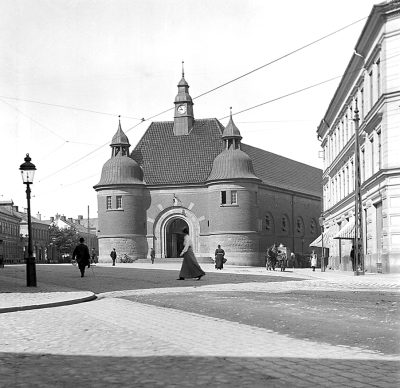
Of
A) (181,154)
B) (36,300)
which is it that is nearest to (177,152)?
(181,154)

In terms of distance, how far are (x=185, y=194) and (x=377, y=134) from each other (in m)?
38.8

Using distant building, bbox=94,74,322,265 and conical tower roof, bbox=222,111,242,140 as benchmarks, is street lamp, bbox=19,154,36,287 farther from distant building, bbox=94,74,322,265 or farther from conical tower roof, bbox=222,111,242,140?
conical tower roof, bbox=222,111,242,140

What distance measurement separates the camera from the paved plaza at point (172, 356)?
19.9 feet

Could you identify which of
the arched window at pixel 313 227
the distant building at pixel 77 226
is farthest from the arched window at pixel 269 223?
the distant building at pixel 77 226

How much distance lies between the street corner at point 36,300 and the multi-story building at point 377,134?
18.6m

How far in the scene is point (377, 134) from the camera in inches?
1288

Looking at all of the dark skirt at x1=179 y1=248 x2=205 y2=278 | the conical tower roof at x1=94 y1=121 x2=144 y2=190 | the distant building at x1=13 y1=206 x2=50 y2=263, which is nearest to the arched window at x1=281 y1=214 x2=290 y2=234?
the conical tower roof at x1=94 y1=121 x2=144 y2=190

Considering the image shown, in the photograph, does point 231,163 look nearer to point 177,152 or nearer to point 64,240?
point 177,152

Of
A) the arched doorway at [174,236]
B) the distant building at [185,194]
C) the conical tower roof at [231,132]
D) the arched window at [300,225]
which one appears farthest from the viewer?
Answer: the arched window at [300,225]

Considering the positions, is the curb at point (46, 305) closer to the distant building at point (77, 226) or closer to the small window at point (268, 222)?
the small window at point (268, 222)

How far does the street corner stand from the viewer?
43.3ft

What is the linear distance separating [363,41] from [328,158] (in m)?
22.7

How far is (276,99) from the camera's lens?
2197cm

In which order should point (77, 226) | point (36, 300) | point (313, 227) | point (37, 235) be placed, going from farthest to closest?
1. point (77, 226)
2. point (37, 235)
3. point (313, 227)
4. point (36, 300)
